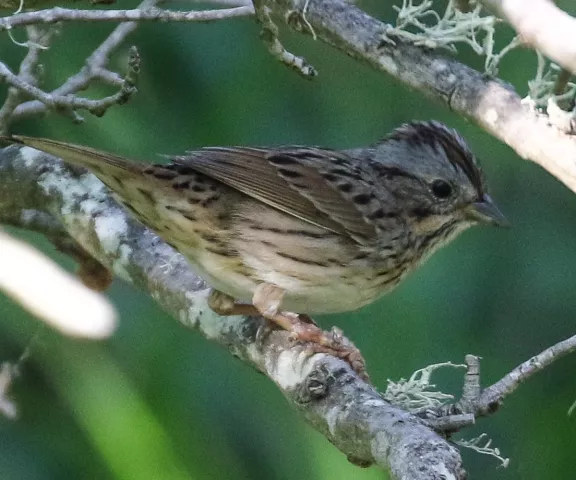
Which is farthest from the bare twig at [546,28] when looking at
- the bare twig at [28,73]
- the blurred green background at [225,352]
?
the blurred green background at [225,352]

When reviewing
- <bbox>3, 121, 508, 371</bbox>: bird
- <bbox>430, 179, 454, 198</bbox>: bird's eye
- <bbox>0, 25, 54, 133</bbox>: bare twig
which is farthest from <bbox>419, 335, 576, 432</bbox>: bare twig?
<bbox>0, 25, 54, 133</bbox>: bare twig

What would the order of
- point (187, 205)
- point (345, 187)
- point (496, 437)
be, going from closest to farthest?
1. point (187, 205)
2. point (345, 187)
3. point (496, 437)

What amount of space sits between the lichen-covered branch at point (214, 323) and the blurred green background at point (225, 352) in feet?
2.98

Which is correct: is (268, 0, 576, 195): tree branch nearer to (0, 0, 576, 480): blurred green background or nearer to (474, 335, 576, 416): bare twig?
(474, 335, 576, 416): bare twig

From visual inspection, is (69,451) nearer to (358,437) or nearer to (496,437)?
(496,437)

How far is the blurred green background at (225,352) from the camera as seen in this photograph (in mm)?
4062

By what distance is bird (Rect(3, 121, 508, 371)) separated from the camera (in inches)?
115

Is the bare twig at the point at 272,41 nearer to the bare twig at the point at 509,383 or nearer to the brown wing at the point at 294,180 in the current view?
the brown wing at the point at 294,180

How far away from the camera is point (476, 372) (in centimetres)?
227

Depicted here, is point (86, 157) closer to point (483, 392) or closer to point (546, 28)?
point (483, 392)

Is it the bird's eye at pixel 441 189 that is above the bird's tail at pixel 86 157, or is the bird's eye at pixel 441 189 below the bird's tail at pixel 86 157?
above

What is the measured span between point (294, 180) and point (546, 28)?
5.40 feet

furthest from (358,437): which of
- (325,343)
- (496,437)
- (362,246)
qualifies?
(496,437)

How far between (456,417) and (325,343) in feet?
2.07
